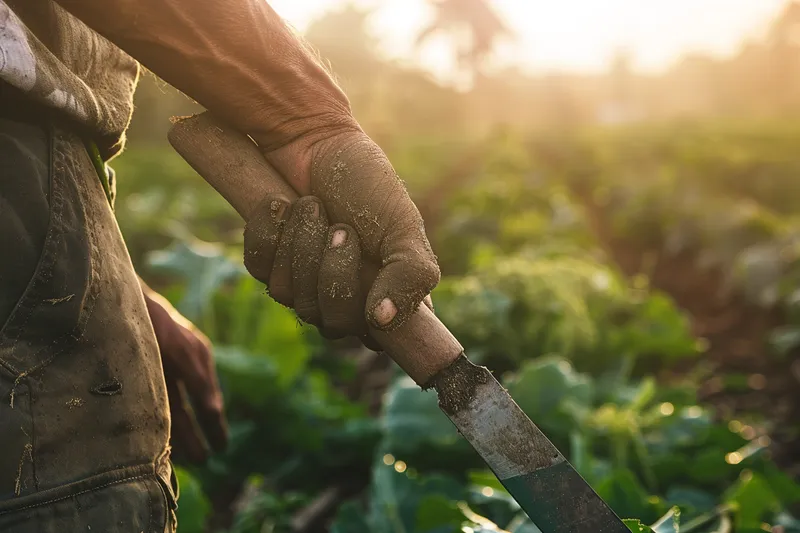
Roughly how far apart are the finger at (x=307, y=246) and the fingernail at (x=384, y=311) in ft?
0.38

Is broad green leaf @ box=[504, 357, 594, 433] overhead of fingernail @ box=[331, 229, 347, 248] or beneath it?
beneath

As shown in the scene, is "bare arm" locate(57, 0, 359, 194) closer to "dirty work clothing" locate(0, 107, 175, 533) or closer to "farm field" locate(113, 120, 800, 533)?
"dirty work clothing" locate(0, 107, 175, 533)

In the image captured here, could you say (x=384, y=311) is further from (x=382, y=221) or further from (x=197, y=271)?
(x=197, y=271)

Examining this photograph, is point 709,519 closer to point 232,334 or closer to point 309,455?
point 309,455

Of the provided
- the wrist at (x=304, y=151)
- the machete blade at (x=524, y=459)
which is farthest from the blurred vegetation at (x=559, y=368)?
the wrist at (x=304, y=151)

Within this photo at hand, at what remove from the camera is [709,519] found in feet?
6.42

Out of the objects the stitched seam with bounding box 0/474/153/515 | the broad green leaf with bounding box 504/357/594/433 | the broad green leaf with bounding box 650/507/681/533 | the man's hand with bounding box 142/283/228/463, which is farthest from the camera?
the broad green leaf with bounding box 504/357/594/433

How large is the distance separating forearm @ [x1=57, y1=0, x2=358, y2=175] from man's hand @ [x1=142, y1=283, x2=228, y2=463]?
65 centimetres

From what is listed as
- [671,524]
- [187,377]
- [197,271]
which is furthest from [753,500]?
[197,271]

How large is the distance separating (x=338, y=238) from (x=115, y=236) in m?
0.40

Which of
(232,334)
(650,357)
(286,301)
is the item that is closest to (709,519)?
(286,301)

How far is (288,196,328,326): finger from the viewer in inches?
44.0

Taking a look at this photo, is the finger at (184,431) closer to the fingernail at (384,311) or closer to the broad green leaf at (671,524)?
the fingernail at (384,311)

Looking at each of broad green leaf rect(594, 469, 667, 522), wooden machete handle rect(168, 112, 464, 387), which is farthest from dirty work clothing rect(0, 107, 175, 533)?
broad green leaf rect(594, 469, 667, 522)
